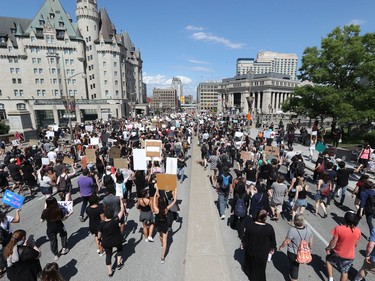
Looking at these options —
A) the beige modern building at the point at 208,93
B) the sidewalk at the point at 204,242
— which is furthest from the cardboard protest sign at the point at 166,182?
the beige modern building at the point at 208,93

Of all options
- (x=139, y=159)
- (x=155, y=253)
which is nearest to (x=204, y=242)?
(x=155, y=253)

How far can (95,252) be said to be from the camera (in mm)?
6668

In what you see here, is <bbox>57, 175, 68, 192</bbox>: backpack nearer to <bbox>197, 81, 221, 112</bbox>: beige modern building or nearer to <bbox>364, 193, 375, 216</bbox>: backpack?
<bbox>364, 193, 375, 216</bbox>: backpack

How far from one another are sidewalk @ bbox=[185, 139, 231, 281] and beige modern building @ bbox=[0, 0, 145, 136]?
2157 inches

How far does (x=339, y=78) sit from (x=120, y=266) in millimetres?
27484

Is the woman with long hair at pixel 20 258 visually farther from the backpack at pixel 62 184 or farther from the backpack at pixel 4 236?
the backpack at pixel 62 184

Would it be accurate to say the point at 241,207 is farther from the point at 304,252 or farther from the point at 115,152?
the point at 115,152

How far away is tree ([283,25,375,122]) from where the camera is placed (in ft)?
68.7

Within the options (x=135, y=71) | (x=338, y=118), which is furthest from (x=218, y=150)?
(x=135, y=71)

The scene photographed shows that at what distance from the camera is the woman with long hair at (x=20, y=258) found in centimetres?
406

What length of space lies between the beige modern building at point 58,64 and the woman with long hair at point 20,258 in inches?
2299

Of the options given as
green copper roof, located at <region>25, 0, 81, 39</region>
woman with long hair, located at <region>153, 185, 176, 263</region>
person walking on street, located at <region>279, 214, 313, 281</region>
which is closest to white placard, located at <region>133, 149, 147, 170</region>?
woman with long hair, located at <region>153, 185, 176, 263</region>

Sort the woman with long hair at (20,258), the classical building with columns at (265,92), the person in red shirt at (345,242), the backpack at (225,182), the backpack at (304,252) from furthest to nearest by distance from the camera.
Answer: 1. the classical building with columns at (265,92)
2. the backpack at (225,182)
3. the backpack at (304,252)
4. the person in red shirt at (345,242)
5. the woman with long hair at (20,258)

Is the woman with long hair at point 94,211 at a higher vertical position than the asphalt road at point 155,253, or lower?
higher
